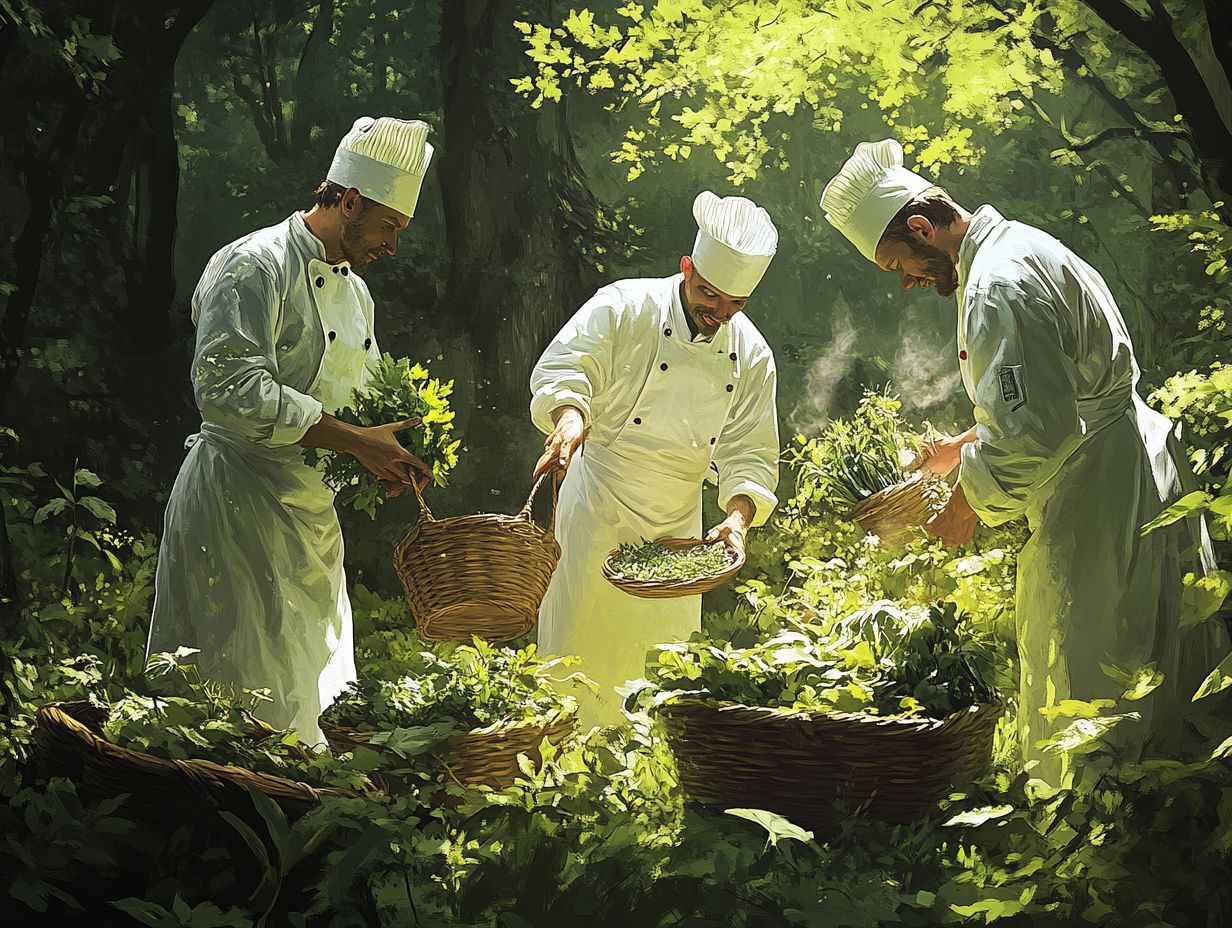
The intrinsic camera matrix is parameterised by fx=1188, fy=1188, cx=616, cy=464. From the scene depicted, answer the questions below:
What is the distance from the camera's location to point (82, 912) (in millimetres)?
2680

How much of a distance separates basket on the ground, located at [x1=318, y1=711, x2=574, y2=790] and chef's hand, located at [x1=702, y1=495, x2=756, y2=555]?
3.54ft

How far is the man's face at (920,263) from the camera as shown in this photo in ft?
10.9

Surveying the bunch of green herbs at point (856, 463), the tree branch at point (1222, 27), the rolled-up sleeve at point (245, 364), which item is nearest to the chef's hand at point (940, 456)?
the bunch of green herbs at point (856, 463)

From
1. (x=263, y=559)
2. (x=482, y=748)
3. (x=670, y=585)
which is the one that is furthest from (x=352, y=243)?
(x=482, y=748)

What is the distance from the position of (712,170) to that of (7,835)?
3072 millimetres

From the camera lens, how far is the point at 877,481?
3.56m

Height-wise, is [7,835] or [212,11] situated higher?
[212,11]

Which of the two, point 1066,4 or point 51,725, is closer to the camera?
point 51,725

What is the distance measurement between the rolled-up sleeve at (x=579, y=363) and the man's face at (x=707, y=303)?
0.26 metres

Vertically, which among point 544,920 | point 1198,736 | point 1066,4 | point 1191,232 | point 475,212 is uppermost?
point 1066,4

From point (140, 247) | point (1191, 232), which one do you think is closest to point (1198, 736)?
point (1191, 232)

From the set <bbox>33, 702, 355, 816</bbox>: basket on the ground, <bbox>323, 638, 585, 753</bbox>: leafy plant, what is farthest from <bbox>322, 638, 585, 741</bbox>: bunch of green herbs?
<bbox>33, 702, 355, 816</bbox>: basket on the ground

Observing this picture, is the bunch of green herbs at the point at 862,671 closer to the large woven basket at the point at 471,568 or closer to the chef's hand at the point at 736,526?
the large woven basket at the point at 471,568

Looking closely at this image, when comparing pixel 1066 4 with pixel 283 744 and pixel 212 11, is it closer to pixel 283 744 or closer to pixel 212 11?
pixel 212 11
